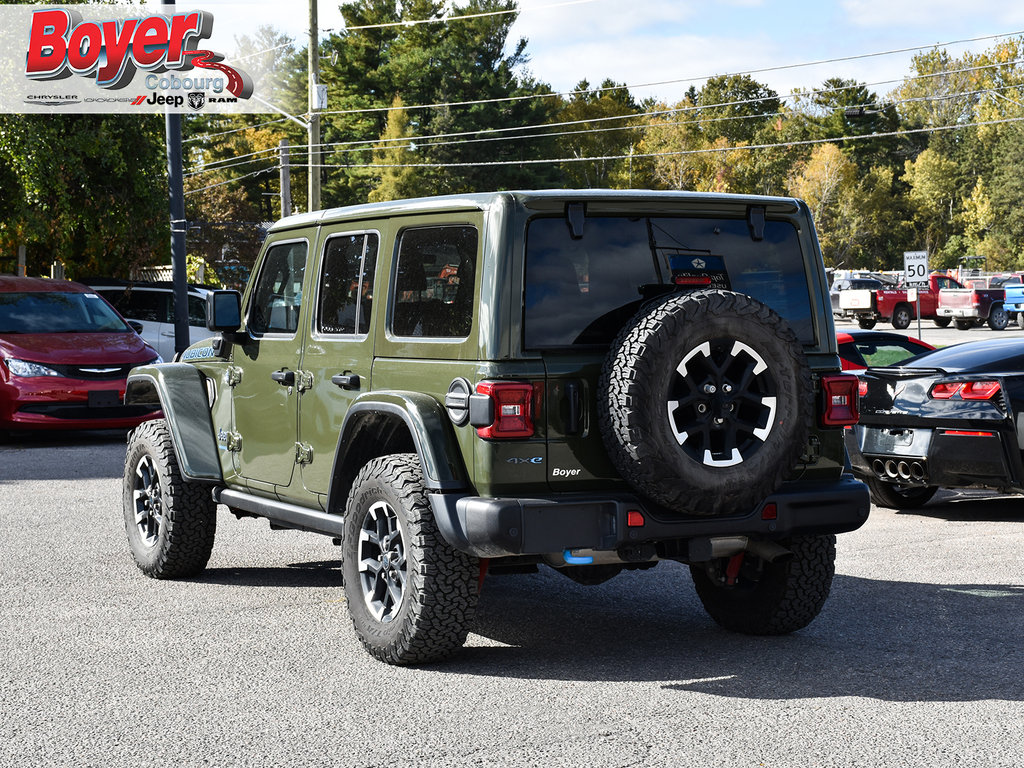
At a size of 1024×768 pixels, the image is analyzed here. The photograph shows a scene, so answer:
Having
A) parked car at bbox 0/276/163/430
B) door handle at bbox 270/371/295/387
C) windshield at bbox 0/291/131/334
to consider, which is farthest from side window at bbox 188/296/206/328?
door handle at bbox 270/371/295/387

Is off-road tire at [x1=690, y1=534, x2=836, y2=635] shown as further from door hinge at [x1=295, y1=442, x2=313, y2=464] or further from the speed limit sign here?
the speed limit sign

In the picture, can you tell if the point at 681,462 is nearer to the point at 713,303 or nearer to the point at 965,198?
the point at 713,303

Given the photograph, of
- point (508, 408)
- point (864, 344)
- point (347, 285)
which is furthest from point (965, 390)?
point (508, 408)

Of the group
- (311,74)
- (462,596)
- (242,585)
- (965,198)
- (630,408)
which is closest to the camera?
(630,408)

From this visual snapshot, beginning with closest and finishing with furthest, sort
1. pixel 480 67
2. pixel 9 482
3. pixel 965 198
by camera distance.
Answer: pixel 9 482 < pixel 480 67 < pixel 965 198

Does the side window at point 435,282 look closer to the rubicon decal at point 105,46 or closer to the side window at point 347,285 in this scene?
the side window at point 347,285

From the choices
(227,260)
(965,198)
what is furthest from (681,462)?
(965,198)

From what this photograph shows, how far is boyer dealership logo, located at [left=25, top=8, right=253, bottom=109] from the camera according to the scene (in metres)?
23.5

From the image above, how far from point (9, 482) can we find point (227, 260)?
122 feet

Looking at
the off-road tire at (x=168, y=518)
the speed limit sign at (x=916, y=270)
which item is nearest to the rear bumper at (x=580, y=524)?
the off-road tire at (x=168, y=518)

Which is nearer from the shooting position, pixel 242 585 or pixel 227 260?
pixel 242 585

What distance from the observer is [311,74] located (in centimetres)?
3462

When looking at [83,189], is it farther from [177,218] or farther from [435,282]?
[435,282]

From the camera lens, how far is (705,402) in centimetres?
530
